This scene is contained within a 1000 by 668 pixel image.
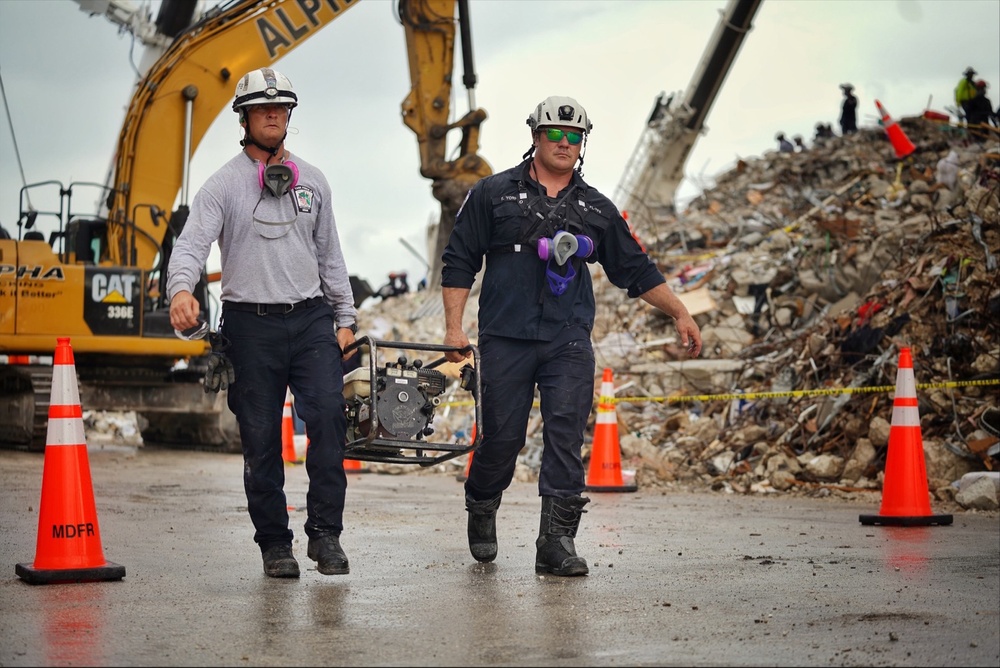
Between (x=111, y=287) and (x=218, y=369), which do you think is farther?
(x=111, y=287)

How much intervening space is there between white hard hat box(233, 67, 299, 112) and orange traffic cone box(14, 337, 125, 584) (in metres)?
1.32

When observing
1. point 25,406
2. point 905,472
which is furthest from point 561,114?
point 25,406

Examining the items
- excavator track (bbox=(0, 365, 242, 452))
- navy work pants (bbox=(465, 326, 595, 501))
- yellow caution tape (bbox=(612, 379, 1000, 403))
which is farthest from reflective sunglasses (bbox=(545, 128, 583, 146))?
excavator track (bbox=(0, 365, 242, 452))

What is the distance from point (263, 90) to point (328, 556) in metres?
2.04

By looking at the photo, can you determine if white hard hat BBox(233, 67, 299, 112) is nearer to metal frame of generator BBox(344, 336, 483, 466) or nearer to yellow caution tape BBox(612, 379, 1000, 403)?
metal frame of generator BBox(344, 336, 483, 466)

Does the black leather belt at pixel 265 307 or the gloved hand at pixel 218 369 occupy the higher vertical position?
the black leather belt at pixel 265 307

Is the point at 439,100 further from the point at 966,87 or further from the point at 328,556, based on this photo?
the point at 328,556

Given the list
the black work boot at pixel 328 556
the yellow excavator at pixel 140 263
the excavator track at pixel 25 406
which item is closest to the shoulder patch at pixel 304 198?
the black work boot at pixel 328 556

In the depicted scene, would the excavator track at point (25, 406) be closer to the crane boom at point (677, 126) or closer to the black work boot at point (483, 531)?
the black work boot at point (483, 531)

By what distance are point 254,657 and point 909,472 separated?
5.59 m

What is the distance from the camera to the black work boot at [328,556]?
230 inches

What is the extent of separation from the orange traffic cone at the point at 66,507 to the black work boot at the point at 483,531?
5.34 ft

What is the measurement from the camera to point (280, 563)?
19.4 ft

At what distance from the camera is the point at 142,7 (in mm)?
25219
